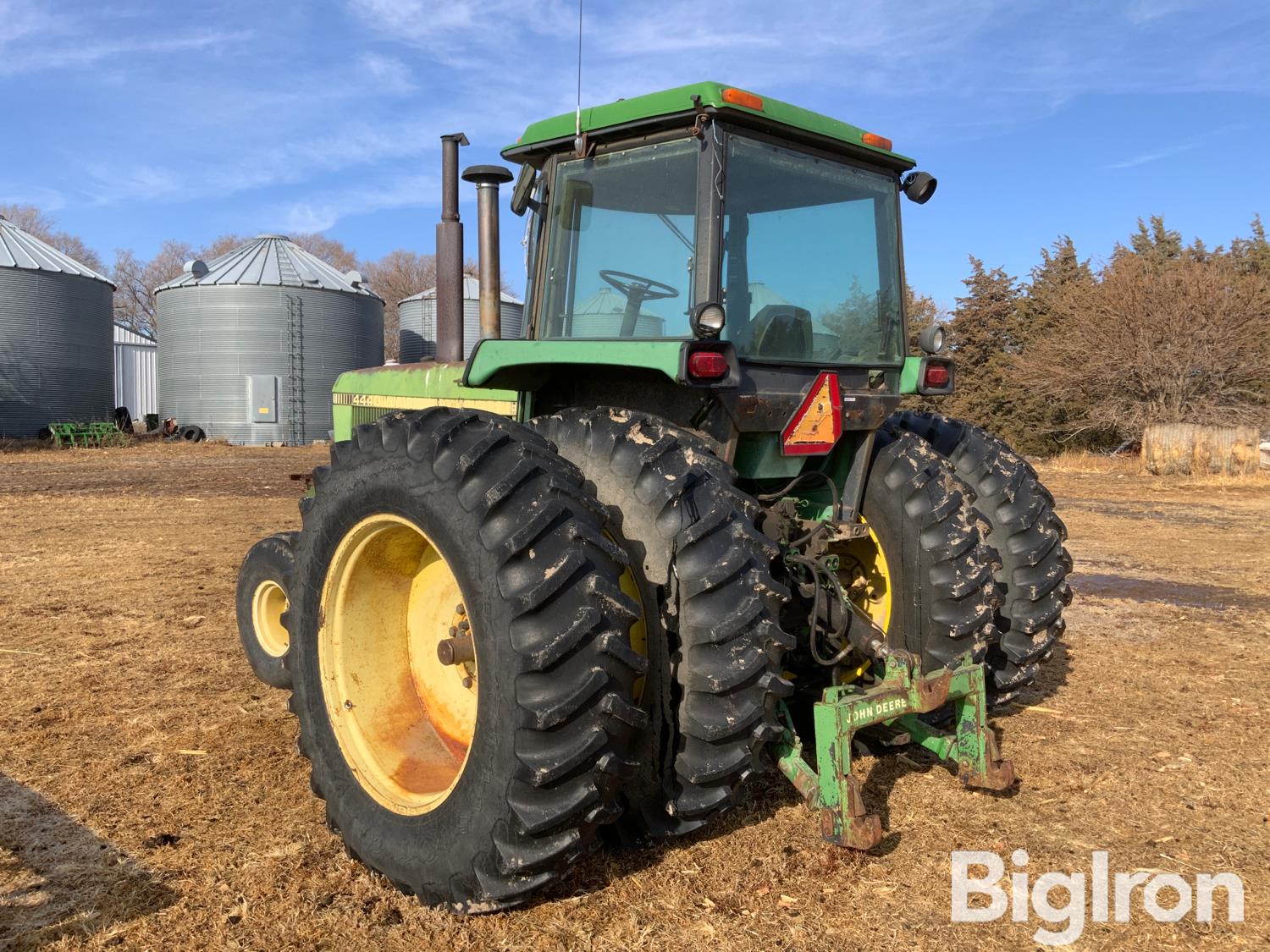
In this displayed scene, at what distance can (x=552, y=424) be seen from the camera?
3.37 metres

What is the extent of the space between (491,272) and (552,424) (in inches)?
52.5

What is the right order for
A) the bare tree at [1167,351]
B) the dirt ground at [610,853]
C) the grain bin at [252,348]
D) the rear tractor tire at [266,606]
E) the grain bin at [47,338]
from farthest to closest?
1. the grain bin at [252,348]
2. the grain bin at [47,338]
3. the bare tree at [1167,351]
4. the rear tractor tire at [266,606]
5. the dirt ground at [610,853]

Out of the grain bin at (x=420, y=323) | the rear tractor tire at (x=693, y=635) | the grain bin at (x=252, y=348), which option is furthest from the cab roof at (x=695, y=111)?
the grain bin at (x=420, y=323)

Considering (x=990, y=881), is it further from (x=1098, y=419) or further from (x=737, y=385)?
(x=1098, y=419)

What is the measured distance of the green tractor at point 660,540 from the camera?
270cm

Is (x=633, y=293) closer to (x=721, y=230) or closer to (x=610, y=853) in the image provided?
(x=721, y=230)

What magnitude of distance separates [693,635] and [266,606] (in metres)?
2.82

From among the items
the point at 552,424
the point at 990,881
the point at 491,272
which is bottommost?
the point at 990,881

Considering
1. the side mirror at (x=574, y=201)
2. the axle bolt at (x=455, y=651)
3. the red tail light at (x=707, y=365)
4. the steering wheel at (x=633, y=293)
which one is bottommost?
the axle bolt at (x=455, y=651)

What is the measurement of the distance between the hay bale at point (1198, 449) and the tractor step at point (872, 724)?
17.7 metres

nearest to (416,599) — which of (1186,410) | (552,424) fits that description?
(552,424)

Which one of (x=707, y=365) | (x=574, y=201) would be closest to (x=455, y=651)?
(x=707, y=365)

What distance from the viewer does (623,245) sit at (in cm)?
370

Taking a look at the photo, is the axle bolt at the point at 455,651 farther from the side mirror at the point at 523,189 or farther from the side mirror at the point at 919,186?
the side mirror at the point at 919,186
